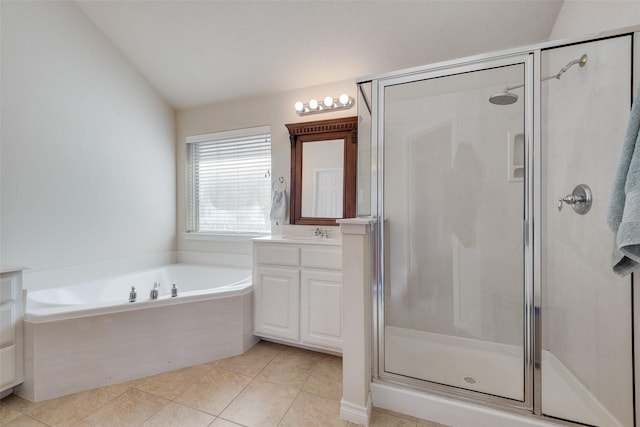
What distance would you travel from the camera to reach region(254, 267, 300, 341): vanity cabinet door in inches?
78.5

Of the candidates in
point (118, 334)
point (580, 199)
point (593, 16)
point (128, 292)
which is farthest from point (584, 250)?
point (128, 292)

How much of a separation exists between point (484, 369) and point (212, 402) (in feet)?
5.06

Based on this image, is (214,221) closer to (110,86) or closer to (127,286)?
(127,286)

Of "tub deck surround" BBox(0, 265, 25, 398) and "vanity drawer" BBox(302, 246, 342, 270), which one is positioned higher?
"vanity drawer" BBox(302, 246, 342, 270)

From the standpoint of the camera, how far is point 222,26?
2.12m

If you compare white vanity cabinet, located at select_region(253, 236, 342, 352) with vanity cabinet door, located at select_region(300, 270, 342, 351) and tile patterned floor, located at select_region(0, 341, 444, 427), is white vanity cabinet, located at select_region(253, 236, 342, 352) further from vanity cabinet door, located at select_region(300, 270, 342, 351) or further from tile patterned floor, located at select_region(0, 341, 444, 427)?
tile patterned floor, located at select_region(0, 341, 444, 427)

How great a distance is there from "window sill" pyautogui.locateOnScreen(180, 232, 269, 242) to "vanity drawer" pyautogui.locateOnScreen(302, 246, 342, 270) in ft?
2.84

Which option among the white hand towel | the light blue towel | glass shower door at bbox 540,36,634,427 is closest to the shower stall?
glass shower door at bbox 540,36,634,427

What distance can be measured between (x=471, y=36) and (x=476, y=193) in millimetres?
1161

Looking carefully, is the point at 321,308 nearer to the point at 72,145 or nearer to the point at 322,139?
the point at 322,139

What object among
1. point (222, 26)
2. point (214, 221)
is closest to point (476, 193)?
point (222, 26)

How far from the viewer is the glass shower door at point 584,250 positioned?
1.18m

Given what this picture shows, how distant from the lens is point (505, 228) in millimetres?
1557

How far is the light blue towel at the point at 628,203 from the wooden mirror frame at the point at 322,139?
154 cm
